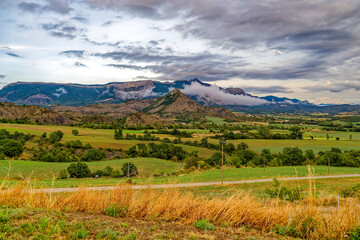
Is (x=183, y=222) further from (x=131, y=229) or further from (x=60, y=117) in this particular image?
(x=60, y=117)

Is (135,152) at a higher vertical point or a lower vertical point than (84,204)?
lower

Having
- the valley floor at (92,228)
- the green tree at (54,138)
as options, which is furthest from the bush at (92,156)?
the valley floor at (92,228)

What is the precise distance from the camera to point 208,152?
306ft

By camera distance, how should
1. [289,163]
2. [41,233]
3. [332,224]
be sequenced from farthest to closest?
[289,163] → [332,224] → [41,233]

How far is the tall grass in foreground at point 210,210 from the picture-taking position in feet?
22.8

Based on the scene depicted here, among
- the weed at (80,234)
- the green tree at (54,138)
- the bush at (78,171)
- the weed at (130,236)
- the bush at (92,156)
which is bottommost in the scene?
the bush at (92,156)

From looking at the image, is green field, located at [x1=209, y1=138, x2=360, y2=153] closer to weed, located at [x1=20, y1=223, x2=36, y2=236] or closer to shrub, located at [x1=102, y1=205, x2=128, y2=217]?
shrub, located at [x1=102, y1=205, x2=128, y2=217]

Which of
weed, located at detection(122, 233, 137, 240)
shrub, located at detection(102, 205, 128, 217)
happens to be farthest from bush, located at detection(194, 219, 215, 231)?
shrub, located at detection(102, 205, 128, 217)

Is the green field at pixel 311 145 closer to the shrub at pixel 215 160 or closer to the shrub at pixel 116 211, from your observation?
the shrub at pixel 215 160

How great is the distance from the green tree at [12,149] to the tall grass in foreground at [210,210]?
81.9 meters

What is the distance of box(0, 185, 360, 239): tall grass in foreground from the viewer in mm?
6949

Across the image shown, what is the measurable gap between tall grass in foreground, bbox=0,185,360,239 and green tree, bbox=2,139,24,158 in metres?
81.9

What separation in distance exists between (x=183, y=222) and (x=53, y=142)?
105440mm

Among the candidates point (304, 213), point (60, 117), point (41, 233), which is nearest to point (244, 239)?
point (304, 213)
